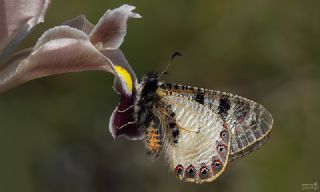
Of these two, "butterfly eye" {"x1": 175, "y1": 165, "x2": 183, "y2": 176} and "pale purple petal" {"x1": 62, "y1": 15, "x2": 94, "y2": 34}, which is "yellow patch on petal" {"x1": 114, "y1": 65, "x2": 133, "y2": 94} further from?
"butterfly eye" {"x1": 175, "y1": 165, "x2": 183, "y2": 176}

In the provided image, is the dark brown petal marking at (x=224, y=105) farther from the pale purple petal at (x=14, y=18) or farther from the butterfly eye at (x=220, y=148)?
the pale purple petal at (x=14, y=18)

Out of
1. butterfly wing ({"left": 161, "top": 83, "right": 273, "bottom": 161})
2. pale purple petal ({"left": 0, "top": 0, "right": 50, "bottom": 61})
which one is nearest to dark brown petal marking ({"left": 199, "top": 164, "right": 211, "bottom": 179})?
butterfly wing ({"left": 161, "top": 83, "right": 273, "bottom": 161})

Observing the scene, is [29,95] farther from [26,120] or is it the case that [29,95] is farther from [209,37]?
[209,37]

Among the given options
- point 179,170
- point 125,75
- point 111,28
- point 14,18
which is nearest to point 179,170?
point 179,170

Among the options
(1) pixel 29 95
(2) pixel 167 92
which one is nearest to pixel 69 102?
(1) pixel 29 95

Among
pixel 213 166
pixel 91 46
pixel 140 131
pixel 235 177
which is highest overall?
pixel 91 46

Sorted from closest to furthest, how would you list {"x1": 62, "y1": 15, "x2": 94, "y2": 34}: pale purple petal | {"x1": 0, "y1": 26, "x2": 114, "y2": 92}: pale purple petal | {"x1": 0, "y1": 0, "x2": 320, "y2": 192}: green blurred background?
{"x1": 0, "y1": 26, "x2": 114, "y2": 92}: pale purple petal → {"x1": 62, "y1": 15, "x2": 94, "y2": 34}: pale purple petal → {"x1": 0, "y1": 0, "x2": 320, "y2": 192}: green blurred background

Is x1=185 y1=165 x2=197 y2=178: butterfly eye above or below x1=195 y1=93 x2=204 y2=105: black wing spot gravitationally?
below
